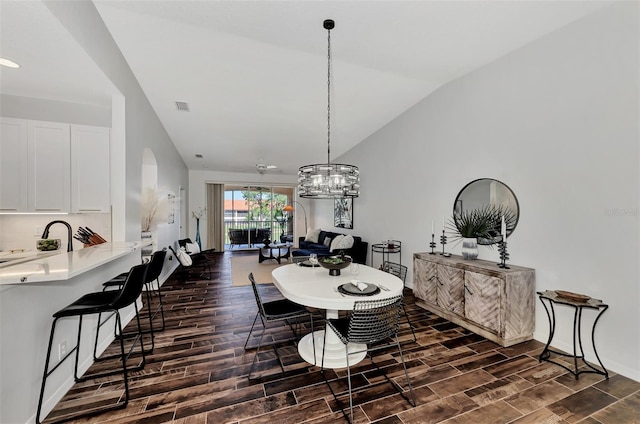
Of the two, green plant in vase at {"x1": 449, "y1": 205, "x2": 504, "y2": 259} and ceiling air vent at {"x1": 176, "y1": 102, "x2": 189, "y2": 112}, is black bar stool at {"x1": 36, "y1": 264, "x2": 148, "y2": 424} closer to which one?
ceiling air vent at {"x1": 176, "y1": 102, "x2": 189, "y2": 112}

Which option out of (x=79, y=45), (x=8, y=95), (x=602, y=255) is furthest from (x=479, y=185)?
(x=8, y=95)

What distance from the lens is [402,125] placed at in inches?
197

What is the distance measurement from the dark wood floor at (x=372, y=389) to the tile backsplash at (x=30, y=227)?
6.40 feet

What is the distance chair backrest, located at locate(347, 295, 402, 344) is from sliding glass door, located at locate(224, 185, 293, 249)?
7735 millimetres

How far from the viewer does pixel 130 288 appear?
198 centimetres

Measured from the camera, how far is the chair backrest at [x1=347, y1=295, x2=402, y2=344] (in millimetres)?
1945

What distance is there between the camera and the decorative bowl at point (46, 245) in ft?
10.1

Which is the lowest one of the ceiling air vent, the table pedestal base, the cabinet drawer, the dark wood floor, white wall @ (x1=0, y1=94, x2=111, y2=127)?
the dark wood floor

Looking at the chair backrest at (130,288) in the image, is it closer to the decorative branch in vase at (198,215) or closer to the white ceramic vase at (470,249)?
the white ceramic vase at (470,249)

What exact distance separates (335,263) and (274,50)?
2587 millimetres

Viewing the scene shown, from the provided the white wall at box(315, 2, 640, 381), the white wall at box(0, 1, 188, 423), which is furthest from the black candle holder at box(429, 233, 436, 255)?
the white wall at box(0, 1, 188, 423)

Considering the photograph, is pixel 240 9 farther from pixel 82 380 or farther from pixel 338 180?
pixel 82 380

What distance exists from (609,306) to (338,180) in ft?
9.05

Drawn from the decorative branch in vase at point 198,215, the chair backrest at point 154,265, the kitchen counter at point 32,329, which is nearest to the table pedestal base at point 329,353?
the chair backrest at point 154,265
